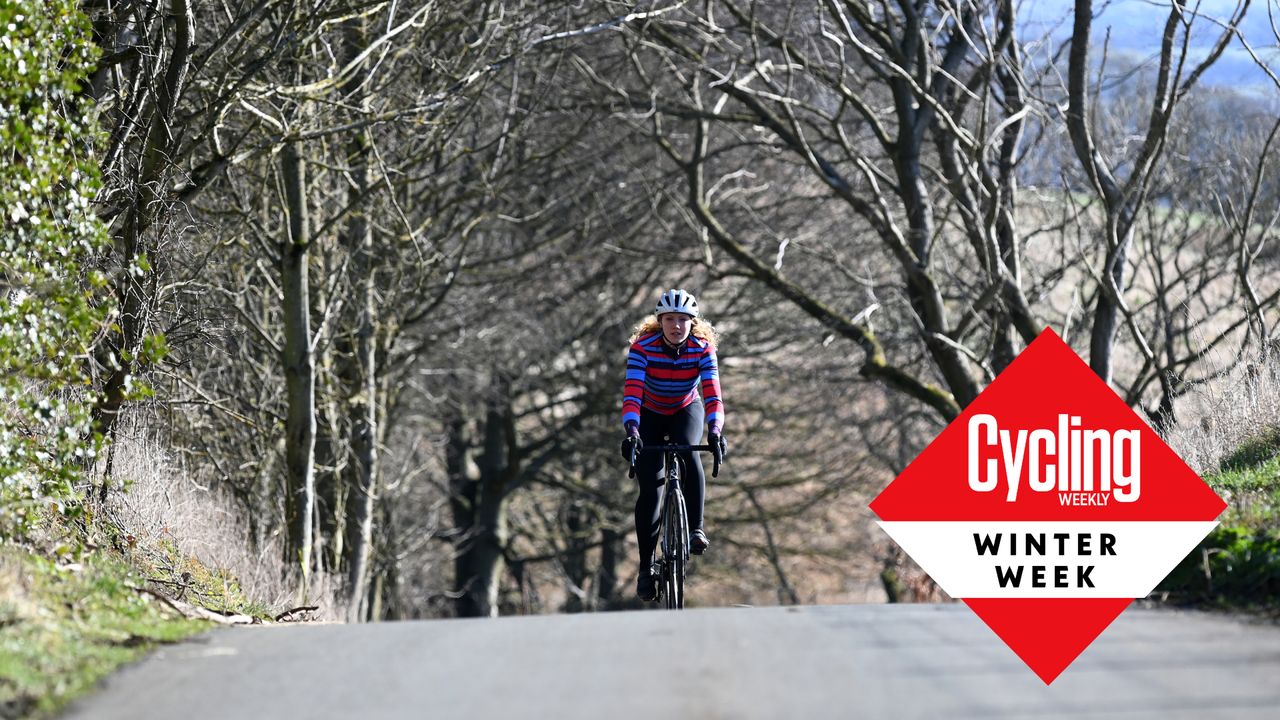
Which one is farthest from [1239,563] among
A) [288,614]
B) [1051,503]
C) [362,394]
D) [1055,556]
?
[362,394]

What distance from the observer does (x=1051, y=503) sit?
8.48m

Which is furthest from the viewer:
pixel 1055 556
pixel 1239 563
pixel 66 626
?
pixel 1055 556

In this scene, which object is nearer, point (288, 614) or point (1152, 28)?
point (288, 614)

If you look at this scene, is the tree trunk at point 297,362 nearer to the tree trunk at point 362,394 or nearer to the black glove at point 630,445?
the tree trunk at point 362,394

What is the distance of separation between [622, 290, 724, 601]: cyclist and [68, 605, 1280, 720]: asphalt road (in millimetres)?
2294

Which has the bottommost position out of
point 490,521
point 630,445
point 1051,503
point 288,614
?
point 288,614

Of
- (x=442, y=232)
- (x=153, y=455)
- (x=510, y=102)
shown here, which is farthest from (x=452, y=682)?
(x=442, y=232)

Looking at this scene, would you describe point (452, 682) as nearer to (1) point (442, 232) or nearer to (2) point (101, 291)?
(2) point (101, 291)

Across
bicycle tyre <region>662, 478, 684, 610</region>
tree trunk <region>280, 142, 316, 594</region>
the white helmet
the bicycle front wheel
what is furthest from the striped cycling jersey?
tree trunk <region>280, 142, 316, 594</region>

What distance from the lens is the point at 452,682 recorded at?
19.1 ft

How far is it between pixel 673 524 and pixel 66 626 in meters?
3.94

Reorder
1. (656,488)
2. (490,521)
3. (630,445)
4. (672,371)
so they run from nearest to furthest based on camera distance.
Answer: (630,445)
(656,488)
(672,371)
(490,521)

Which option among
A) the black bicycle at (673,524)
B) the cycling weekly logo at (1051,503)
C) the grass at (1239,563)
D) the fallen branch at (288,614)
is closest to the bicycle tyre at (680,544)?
the black bicycle at (673,524)

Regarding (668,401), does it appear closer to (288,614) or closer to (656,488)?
(656,488)
